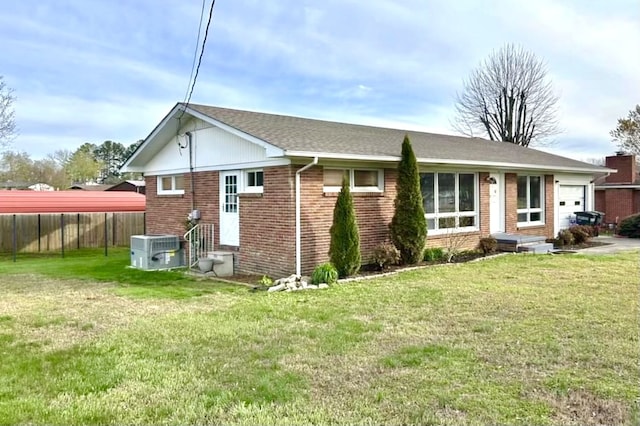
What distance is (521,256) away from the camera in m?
12.7

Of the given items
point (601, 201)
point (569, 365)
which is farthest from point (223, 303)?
point (601, 201)

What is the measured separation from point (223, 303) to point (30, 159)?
51739 mm

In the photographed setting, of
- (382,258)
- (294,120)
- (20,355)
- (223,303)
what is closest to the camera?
(20,355)

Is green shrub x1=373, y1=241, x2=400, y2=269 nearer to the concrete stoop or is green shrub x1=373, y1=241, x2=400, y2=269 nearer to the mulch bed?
the mulch bed

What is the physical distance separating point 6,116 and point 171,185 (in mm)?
18105

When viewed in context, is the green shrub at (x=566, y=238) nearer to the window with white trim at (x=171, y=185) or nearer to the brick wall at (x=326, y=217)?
the brick wall at (x=326, y=217)

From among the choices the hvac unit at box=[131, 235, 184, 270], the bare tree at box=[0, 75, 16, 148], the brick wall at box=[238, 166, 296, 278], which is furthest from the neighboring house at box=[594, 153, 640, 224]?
the bare tree at box=[0, 75, 16, 148]

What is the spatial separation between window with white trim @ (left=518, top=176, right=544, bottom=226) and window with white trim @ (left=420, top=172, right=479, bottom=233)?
8.96ft

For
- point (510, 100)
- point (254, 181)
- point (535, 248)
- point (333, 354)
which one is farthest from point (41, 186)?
point (333, 354)

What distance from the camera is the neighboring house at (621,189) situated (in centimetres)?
2562

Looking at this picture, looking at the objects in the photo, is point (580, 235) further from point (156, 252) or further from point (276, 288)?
point (156, 252)

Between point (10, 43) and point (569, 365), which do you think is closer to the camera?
point (569, 365)

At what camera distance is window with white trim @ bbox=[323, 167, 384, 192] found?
35.2 ft

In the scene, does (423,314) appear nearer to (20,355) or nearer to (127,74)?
(20,355)
